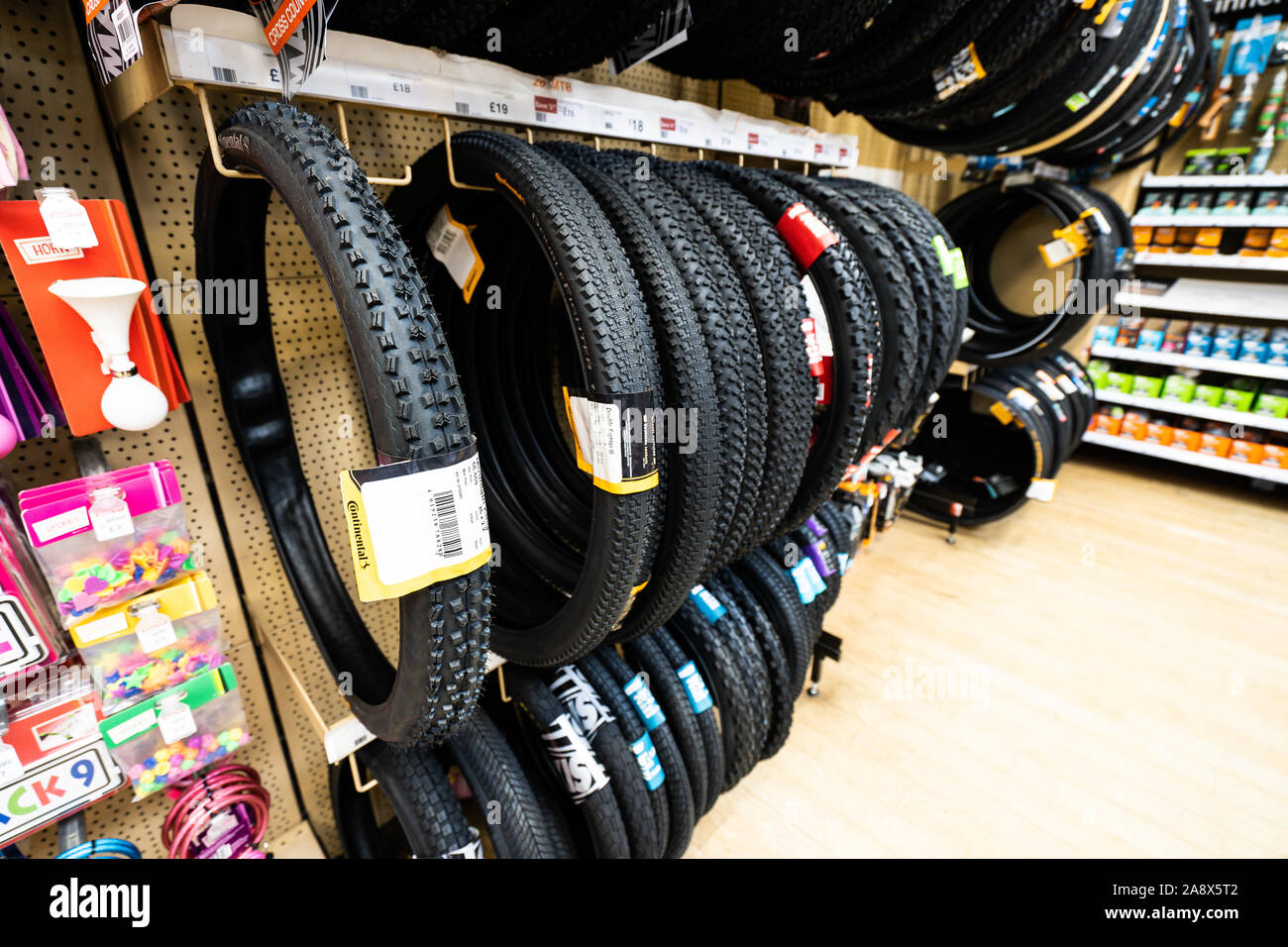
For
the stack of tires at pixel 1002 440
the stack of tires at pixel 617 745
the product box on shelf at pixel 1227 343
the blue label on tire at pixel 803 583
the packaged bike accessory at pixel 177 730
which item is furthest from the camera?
the product box on shelf at pixel 1227 343

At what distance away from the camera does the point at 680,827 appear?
129cm

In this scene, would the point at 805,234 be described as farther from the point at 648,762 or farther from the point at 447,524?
the point at 648,762

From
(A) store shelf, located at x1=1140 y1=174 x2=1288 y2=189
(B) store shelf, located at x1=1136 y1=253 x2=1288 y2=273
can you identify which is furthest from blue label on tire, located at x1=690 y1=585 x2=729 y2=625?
(A) store shelf, located at x1=1140 y1=174 x2=1288 y2=189

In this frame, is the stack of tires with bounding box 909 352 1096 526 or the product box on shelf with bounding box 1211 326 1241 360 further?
the product box on shelf with bounding box 1211 326 1241 360

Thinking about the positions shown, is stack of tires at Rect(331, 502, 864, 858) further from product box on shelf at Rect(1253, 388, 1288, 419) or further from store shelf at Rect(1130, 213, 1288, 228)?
store shelf at Rect(1130, 213, 1288, 228)

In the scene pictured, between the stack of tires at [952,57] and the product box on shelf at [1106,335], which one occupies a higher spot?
the stack of tires at [952,57]

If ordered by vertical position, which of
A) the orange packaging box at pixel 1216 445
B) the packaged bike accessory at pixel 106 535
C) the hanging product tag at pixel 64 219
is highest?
the hanging product tag at pixel 64 219

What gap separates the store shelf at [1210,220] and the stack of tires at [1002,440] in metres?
1.03

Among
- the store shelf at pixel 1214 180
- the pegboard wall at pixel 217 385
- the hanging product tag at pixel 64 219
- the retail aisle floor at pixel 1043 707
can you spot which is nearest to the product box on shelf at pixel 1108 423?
the retail aisle floor at pixel 1043 707

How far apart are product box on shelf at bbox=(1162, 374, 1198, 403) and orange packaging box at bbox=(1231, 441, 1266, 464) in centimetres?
38

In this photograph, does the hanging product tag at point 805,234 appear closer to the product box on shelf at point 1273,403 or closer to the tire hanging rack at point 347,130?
the tire hanging rack at point 347,130

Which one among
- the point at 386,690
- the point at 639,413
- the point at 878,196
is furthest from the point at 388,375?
the point at 878,196

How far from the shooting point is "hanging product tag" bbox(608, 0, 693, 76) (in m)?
0.97

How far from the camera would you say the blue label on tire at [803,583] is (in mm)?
1597
